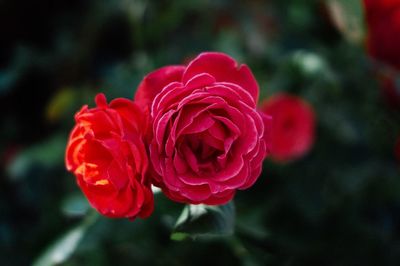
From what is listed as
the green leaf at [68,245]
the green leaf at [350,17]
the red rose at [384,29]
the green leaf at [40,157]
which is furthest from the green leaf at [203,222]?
the green leaf at [40,157]

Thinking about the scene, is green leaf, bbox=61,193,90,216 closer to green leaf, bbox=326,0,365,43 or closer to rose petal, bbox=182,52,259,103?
rose petal, bbox=182,52,259,103

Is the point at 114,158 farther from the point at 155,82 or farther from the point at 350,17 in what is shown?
the point at 350,17

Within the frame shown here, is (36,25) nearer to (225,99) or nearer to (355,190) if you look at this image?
(355,190)

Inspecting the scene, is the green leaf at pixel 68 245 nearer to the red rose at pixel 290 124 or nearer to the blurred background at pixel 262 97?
the blurred background at pixel 262 97

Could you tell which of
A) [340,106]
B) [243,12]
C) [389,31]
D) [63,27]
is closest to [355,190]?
[340,106]

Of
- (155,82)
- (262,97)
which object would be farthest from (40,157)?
(155,82)

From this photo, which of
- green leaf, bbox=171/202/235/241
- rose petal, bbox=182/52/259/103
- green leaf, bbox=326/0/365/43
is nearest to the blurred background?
green leaf, bbox=326/0/365/43
